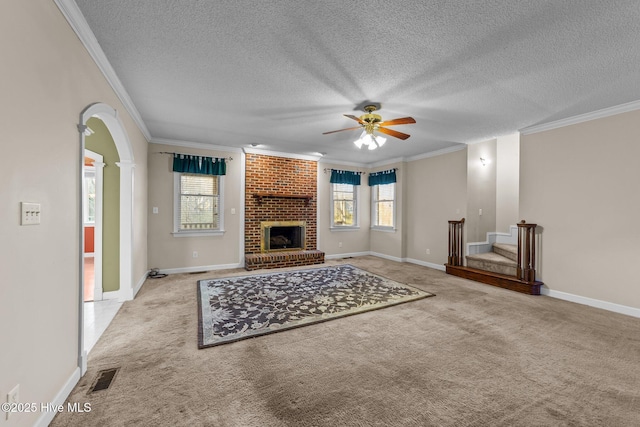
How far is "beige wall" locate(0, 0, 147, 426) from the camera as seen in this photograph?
124 centimetres

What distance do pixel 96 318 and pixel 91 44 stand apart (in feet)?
9.31

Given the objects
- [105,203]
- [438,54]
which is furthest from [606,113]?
[105,203]

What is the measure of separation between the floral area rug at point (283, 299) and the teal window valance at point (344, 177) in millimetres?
2561

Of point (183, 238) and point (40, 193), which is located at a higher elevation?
point (40, 193)

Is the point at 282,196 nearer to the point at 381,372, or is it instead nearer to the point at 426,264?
the point at 426,264

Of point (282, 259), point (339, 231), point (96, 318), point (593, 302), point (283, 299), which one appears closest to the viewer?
point (96, 318)

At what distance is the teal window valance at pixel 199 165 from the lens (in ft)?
16.5

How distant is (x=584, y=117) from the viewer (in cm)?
362

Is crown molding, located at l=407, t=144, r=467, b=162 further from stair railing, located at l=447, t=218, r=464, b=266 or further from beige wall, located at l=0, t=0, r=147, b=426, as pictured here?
beige wall, located at l=0, t=0, r=147, b=426

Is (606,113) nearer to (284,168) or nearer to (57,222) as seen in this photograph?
(284,168)

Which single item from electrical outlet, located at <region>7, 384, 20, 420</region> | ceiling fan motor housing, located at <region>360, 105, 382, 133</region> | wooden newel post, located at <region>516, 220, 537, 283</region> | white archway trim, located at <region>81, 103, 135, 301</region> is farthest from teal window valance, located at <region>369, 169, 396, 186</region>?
electrical outlet, located at <region>7, 384, 20, 420</region>

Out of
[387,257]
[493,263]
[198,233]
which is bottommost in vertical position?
[387,257]

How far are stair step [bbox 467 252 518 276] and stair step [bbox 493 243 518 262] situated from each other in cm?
8

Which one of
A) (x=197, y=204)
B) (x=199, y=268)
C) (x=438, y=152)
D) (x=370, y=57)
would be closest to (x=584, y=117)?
(x=438, y=152)
